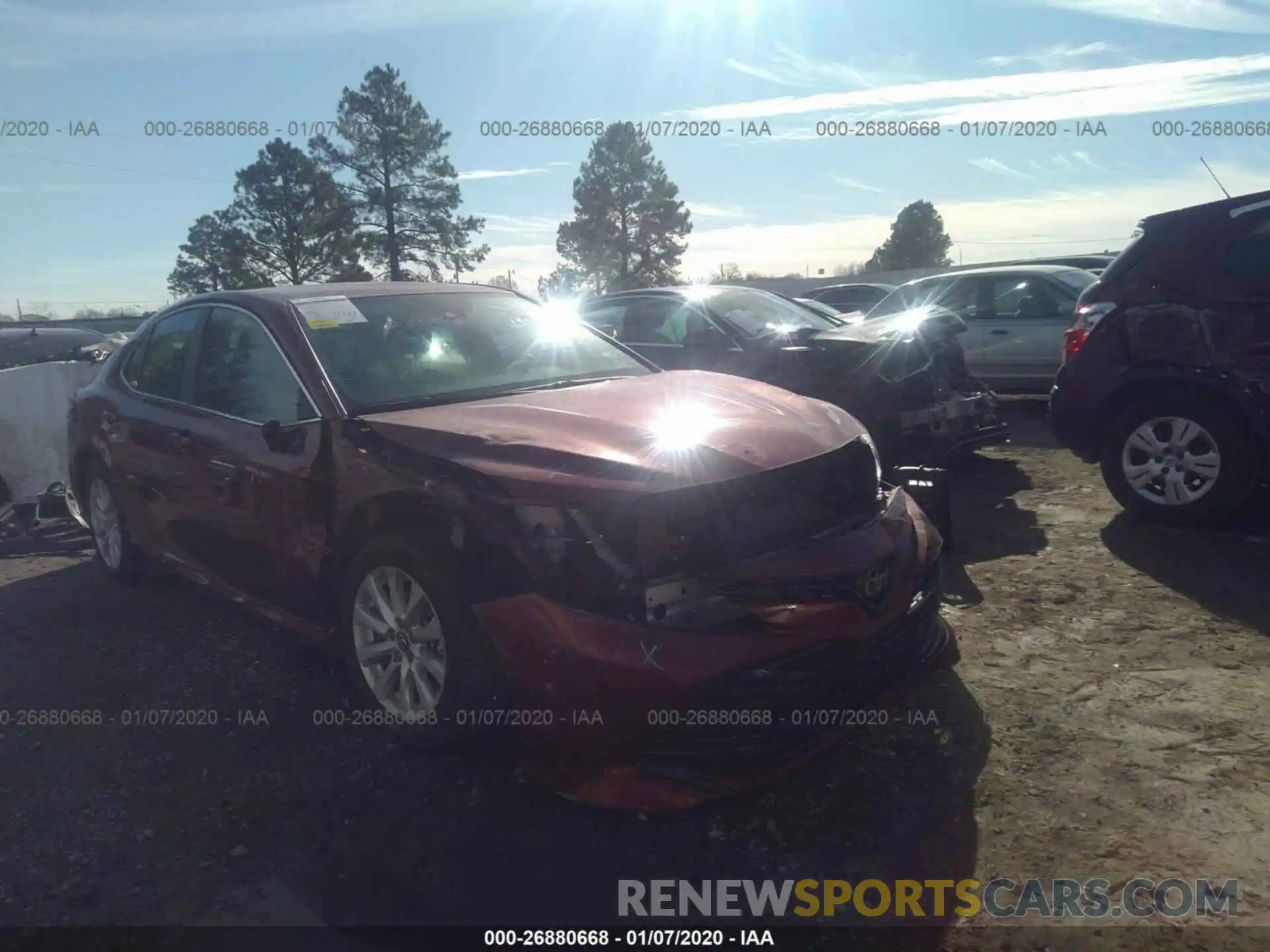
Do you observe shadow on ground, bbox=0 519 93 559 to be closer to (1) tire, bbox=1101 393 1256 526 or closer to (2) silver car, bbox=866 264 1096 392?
(1) tire, bbox=1101 393 1256 526

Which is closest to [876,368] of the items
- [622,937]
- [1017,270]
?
[622,937]

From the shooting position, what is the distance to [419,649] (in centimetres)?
336

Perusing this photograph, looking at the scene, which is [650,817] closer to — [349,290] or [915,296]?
[349,290]

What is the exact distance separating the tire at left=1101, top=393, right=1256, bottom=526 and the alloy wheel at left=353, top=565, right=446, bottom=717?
4.37 meters

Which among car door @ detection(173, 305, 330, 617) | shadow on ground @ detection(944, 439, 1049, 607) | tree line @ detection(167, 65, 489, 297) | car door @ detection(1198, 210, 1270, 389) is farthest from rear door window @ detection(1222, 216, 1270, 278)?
tree line @ detection(167, 65, 489, 297)

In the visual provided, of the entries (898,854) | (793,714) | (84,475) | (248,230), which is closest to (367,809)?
(793,714)

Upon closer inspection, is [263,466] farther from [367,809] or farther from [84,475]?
[84,475]

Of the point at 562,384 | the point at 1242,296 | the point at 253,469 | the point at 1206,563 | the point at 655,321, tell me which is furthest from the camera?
the point at 655,321

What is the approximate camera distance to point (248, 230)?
36.0 meters

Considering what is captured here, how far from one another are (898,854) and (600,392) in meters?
2.02

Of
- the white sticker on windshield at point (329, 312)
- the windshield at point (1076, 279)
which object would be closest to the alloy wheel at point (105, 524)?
the white sticker on windshield at point (329, 312)

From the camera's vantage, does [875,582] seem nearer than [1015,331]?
Yes

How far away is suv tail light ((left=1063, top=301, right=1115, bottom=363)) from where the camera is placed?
19.3 feet

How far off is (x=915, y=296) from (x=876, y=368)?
534 cm
